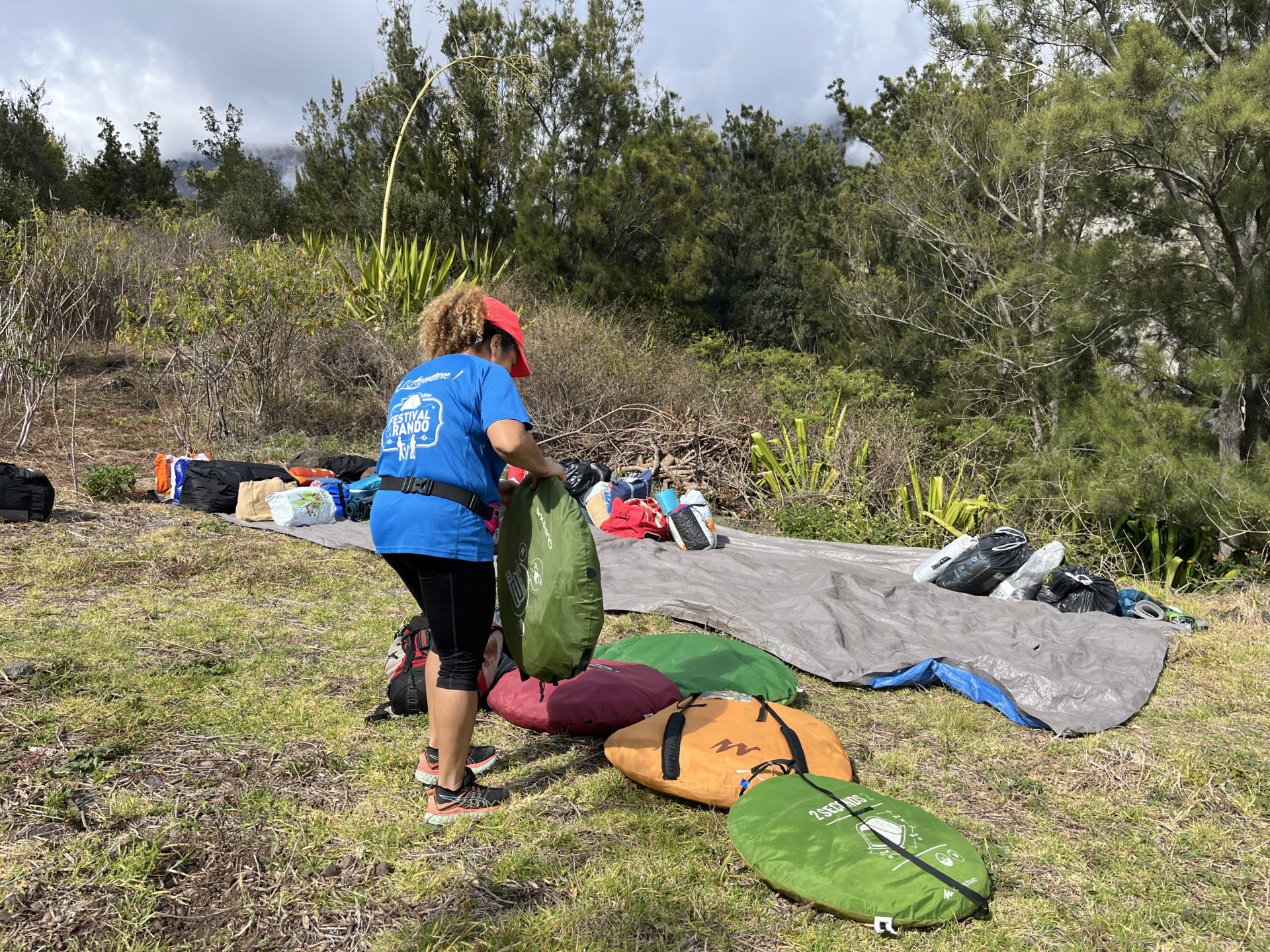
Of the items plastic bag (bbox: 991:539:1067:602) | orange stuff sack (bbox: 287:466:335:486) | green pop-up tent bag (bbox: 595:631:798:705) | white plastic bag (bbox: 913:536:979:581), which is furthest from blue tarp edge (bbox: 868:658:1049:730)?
orange stuff sack (bbox: 287:466:335:486)

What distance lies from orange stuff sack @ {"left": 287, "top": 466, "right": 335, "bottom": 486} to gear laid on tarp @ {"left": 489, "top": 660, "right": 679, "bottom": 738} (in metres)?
4.22

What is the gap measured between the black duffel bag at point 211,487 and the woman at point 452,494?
15.5 ft

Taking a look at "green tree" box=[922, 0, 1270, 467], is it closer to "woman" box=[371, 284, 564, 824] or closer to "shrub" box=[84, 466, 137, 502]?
"woman" box=[371, 284, 564, 824]

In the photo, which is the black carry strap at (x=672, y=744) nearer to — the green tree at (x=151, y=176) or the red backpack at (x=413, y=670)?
the red backpack at (x=413, y=670)

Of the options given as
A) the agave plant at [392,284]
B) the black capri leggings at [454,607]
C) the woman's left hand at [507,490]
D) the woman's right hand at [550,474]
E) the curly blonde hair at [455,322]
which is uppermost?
the agave plant at [392,284]

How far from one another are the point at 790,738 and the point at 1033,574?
9.50ft

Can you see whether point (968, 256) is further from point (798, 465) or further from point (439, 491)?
point (439, 491)

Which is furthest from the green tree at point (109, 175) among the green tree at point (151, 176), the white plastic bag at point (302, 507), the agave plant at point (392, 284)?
the white plastic bag at point (302, 507)

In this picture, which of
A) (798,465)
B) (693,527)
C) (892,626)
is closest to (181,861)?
(892,626)

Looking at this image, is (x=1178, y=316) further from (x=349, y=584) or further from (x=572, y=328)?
(x=349, y=584)

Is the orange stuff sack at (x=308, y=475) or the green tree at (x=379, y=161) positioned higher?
the green tree at (x=379, y=161)

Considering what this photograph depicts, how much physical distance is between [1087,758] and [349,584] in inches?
155

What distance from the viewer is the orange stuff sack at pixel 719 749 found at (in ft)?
8.59

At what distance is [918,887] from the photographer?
2061mm
